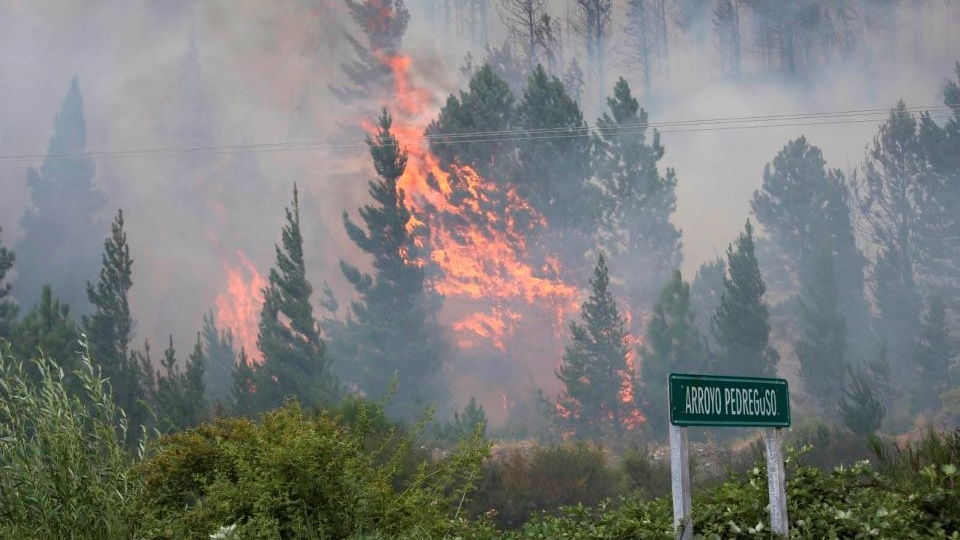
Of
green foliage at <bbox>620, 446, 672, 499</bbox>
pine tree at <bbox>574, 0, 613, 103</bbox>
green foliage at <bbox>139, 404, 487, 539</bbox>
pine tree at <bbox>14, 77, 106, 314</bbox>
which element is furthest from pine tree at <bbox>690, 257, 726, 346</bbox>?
green foliage at <bbox>139, 404, 487, 539</bbox>

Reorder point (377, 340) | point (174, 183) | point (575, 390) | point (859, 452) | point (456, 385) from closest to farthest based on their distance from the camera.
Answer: point (859, 452) < point (575, 390) < point (377, 340) < point (456, 385) < point (174, 183)

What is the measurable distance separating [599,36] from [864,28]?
18.6m

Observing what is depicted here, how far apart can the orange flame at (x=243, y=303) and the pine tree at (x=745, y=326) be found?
28.6 metres

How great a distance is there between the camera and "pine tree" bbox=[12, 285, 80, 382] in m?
36.6

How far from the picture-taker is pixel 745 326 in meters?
47.5

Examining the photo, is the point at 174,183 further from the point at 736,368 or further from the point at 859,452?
the point at 859,452

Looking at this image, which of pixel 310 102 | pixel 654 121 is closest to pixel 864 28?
pixel 654 121

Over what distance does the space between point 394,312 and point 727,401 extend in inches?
1770

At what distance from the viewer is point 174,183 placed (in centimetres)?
7294

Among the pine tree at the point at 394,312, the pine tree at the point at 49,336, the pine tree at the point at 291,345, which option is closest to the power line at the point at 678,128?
the pine tree at the point at 394,312

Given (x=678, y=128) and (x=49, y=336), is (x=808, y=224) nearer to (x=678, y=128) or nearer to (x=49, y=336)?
(x=678, y=128)

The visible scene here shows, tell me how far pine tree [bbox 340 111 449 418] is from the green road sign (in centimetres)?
4185

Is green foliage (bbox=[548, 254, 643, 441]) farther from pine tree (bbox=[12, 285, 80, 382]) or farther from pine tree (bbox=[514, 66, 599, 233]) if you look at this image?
pine tree (bbox=[12, 285, 80, 382])

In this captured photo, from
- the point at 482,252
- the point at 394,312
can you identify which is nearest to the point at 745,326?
the point at 482,252
